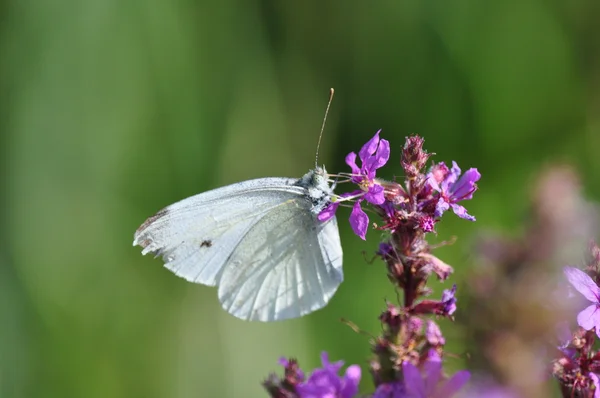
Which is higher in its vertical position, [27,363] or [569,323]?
[27,363]

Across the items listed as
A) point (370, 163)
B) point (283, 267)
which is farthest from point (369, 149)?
point (283, 267)

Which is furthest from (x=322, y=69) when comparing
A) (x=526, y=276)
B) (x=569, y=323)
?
(x=569, y=323)

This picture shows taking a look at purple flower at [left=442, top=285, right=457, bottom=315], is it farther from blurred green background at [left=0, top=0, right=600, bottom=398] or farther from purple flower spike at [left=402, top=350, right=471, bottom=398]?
blurred green background at [left=0, top=0, right=600, bottom=398]

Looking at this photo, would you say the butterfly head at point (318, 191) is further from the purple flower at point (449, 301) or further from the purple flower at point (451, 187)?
the purple flower at point (449, 301)

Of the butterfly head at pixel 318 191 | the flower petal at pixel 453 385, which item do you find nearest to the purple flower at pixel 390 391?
the flower petal at pixel 453 385

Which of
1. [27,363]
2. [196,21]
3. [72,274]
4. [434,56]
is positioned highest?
[196,21]

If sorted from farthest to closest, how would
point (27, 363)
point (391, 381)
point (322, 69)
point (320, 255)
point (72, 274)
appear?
point (322, 69)
point (72, 274)
point (27, 363)
point (320, 255)
point (391, 381)

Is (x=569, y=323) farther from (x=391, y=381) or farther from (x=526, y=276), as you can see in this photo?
(x=391, y=381)

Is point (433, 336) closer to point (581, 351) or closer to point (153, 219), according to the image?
point (581, 351)
